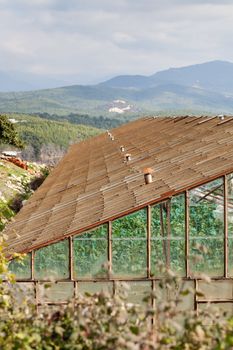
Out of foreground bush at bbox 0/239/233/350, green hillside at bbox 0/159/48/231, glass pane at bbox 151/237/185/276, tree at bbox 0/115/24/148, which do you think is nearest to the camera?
foreground bush at bbox 0/239/233/350

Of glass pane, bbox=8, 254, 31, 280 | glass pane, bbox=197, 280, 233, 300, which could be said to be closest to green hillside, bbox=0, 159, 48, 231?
glass pane, bbox=8, 254, 31, 280

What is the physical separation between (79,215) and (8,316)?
28.8ft

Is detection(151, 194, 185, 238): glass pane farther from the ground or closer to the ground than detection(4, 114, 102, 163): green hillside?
closer to the ground

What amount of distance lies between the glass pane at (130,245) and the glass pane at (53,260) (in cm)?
100

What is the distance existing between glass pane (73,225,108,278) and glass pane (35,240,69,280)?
208 mm

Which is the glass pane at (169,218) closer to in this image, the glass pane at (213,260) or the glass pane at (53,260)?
the glass pane at (213,260)

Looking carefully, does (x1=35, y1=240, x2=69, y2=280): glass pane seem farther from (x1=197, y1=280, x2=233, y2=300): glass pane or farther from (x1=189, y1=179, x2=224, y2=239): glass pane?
(x1=197, y1=280, x2=233, y2=300): glass pane

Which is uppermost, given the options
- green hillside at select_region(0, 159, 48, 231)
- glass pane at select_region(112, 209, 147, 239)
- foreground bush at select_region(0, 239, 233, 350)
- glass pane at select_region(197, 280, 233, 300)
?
green hillside at select_region(0, 159, 48, 231)

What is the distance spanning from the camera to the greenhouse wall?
13.8 m

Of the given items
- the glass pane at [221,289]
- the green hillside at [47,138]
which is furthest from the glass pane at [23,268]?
the green hillside at [47,138]

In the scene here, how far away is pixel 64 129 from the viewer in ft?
459

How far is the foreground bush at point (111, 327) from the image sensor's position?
5.31m

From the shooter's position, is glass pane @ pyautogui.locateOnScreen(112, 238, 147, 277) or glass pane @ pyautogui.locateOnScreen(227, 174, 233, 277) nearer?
glass pane @ pyautogui.locateOnScreen(112, 238, 147, 277)

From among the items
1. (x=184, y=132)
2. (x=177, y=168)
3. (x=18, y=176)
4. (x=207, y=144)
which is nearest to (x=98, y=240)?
(x=177, y=168)
